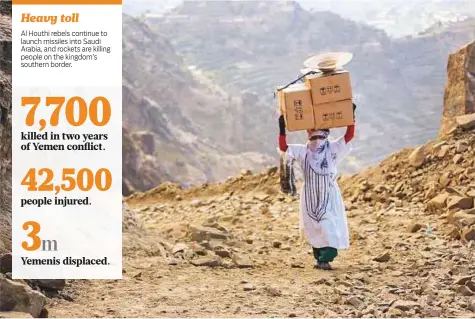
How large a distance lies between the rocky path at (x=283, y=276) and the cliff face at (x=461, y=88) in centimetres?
321

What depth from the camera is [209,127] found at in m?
73.6

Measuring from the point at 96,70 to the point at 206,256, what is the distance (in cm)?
187

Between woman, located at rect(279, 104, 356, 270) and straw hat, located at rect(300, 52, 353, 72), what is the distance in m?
0.55

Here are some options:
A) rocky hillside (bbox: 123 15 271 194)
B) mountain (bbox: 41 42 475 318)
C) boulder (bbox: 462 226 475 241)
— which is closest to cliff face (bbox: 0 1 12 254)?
mountain (bbox: 41 42 475 318)

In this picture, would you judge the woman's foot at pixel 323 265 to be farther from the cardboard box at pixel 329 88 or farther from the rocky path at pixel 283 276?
the cardboard box at pixel 329 88

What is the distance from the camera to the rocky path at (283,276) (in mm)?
4324

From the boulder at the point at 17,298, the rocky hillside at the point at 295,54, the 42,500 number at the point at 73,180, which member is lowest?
the boulder at the point at 17,298

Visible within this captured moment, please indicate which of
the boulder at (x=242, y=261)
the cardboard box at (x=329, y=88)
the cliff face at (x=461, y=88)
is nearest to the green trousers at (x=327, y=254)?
the boulder at (x=242, y=261)

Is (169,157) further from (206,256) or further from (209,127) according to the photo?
(206,256)

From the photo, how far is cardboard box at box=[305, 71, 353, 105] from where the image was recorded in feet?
18.0

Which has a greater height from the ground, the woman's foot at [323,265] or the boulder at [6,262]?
the boulder at [6,262]

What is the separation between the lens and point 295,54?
8888 cm

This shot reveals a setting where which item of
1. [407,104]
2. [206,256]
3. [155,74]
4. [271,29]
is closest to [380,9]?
[407,104]

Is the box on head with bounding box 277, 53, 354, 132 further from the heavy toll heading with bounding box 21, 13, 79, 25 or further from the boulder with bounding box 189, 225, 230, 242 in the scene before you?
the boulder with bounding box 189, 225, 230, 242
